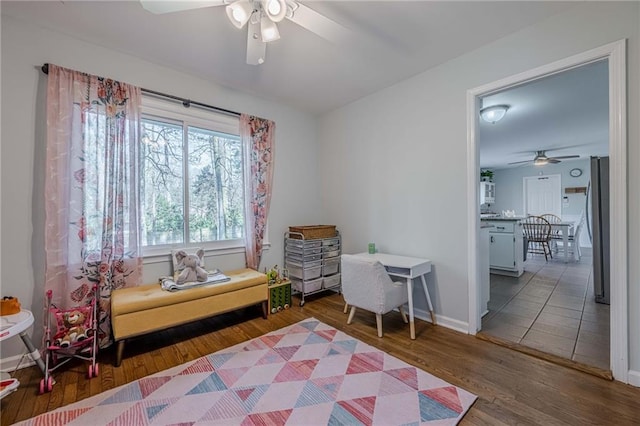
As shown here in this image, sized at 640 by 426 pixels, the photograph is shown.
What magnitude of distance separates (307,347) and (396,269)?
3.56 feet

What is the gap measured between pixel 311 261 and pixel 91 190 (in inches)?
88.5

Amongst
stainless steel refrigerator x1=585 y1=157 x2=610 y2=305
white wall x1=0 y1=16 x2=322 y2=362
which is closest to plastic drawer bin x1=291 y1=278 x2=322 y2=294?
white wall x1=0 y1=16 x2=322 y2=362

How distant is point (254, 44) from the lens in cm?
175

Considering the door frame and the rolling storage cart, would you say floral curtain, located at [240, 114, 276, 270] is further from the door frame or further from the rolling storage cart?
the door frame

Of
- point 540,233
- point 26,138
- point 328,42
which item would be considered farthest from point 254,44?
point 540,233

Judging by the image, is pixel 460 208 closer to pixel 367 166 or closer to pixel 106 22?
pixel 367 166

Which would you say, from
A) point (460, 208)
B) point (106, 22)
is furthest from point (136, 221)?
point (460, 208)

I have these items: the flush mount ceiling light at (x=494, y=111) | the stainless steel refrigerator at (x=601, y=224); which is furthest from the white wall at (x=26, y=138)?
the stainless steel refrigerator at (x=601, y=224)

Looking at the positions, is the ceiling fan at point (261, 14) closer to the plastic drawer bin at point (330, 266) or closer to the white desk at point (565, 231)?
the plastic drawer bin at point (330, 266)

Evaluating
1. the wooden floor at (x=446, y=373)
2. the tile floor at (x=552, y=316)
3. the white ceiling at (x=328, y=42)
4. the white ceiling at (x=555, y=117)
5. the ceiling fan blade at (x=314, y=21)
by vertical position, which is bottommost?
the wooden floor at (x=446, y=373)

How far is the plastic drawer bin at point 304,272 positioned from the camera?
10.5 ft

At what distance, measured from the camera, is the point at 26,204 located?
1963 mm

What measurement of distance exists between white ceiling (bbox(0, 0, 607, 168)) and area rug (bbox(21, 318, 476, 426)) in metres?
2.52

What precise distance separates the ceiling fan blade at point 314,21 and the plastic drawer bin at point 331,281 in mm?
2635
